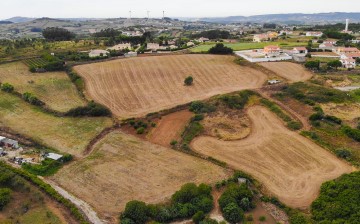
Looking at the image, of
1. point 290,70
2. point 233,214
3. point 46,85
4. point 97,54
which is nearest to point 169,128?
point 233,214

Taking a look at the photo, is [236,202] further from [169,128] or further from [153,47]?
[153,47]

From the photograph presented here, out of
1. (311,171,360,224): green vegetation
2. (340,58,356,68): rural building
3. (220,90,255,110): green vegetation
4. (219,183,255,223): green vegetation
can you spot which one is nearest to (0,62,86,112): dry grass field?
(220,90,255,110): green vegetation

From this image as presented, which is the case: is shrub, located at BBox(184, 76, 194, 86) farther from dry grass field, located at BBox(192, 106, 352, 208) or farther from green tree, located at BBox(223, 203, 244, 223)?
green tree, located at BBox(223, 203, 244, 223)

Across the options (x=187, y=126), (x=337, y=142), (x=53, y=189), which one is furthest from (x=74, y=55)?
(x=337, y=142)

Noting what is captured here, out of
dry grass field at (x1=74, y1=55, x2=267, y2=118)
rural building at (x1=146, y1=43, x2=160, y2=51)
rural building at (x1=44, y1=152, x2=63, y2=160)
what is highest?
rural building at (x1=146, y1=43, x2=160, y2=51)

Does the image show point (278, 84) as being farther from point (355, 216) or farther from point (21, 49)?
point (21, 49)
